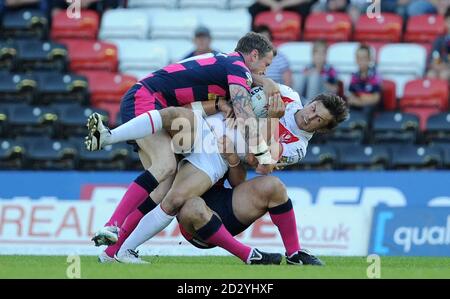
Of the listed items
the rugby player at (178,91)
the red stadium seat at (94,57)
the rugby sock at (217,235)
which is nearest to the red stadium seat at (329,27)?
the red stadium seat at (94,57)

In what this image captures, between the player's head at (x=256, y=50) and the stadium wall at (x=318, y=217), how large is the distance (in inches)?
128

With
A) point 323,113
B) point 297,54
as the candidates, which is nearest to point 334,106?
point 323,113

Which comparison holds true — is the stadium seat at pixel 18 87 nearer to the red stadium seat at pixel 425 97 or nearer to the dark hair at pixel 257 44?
the red stadium seat at pixel 425 97

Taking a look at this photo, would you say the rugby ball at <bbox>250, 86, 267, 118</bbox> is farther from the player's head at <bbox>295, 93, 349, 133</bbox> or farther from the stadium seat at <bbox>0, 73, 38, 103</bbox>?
the stadium seat at <bbox>0, 73, 38, 103</bbox>

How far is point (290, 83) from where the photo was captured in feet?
53.4

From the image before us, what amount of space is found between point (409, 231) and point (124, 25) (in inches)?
252

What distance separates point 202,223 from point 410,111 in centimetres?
764

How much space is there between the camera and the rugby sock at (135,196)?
1033 cm

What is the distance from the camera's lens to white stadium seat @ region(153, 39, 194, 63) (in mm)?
17719

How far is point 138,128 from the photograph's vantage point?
9.98 m

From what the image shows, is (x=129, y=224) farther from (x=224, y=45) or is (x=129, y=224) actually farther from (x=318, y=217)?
(x=224, y=45)
